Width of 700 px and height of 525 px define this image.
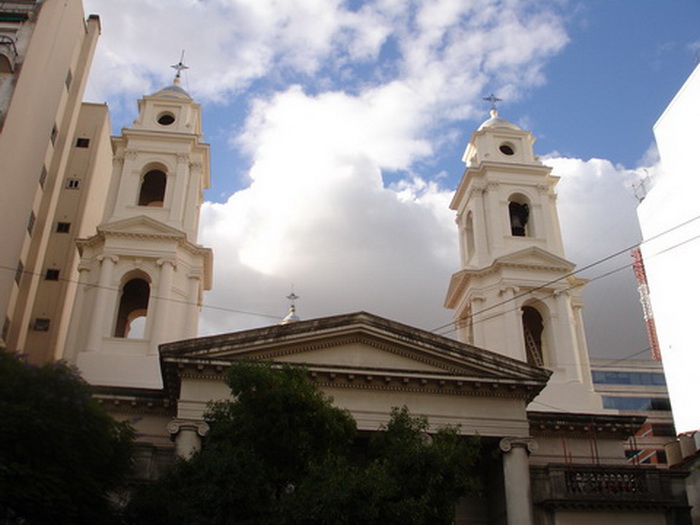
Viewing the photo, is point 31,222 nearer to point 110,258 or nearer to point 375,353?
point 110,258

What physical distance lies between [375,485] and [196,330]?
727 inches

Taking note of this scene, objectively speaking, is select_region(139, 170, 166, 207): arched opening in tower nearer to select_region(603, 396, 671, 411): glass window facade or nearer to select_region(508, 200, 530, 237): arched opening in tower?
select_region(508, 200, 530, 237): arched opening in tower

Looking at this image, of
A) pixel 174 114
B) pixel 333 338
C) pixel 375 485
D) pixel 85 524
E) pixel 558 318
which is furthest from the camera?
pixel 174 114

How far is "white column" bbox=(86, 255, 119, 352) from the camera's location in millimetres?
29697

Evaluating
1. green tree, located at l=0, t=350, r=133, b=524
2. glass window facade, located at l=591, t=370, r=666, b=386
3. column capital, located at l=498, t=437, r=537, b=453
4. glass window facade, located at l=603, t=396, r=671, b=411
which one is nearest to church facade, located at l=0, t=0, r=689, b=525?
column capital, located at l=498, t=437, r=537, b=453

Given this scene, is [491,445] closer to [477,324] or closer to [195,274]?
[477,324]

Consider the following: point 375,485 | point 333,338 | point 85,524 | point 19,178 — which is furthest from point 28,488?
point 19,178

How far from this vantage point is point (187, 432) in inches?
829

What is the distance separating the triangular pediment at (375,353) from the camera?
2223 cm

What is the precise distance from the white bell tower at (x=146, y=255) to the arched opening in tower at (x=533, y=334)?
1347 centimetres

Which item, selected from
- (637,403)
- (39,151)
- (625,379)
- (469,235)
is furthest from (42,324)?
(625,379)

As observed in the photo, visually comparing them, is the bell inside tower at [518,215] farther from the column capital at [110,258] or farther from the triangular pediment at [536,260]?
the column capital at [110,258]

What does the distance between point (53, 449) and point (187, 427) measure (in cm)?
489

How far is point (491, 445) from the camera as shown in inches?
906
